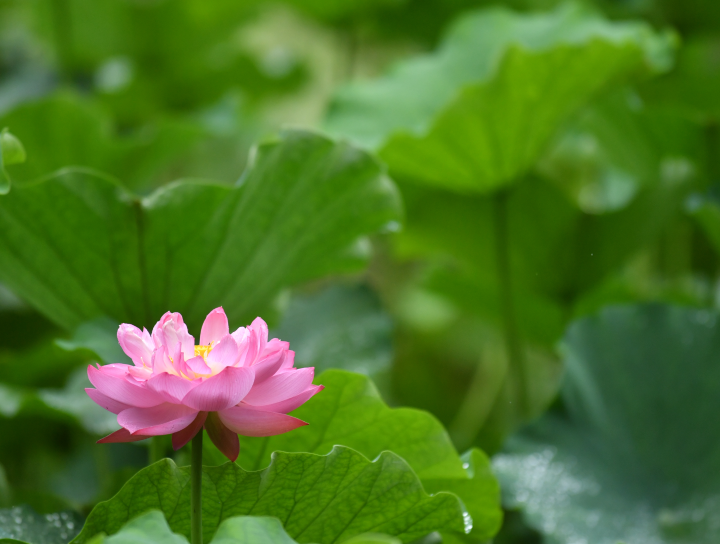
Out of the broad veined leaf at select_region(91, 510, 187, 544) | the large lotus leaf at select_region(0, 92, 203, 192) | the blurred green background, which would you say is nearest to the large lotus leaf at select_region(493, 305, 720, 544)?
the blurred green background

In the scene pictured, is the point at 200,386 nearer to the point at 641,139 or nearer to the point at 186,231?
the point at 186,231

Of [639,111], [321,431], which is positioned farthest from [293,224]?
[639,111]

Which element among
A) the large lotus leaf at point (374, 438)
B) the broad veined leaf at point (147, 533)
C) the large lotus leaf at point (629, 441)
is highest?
the broad veined leaf at point (147, 533)

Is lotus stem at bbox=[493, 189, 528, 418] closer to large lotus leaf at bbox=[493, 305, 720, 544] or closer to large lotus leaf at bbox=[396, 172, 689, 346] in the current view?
large lotus leaf at bbox=[396, 172, 689, 346]

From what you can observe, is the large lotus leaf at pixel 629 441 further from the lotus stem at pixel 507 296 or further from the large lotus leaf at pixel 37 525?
the large lotus leaf at pixel 37 525

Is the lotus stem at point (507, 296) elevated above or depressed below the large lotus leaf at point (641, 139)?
below

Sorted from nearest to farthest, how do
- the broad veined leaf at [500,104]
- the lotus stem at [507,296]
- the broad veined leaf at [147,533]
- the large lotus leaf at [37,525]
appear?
the broad veined leaf at [147,533] < the large lotus leaf at [37,525] < the broad veined leaf at [500,104] < the lotus stem at [507,296]

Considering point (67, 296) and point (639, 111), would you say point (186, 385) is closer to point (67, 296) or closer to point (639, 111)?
point (67, 296)

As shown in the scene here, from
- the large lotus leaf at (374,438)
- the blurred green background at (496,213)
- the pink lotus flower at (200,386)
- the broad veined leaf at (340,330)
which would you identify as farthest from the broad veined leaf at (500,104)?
the pink lotus flower at (200,386)
